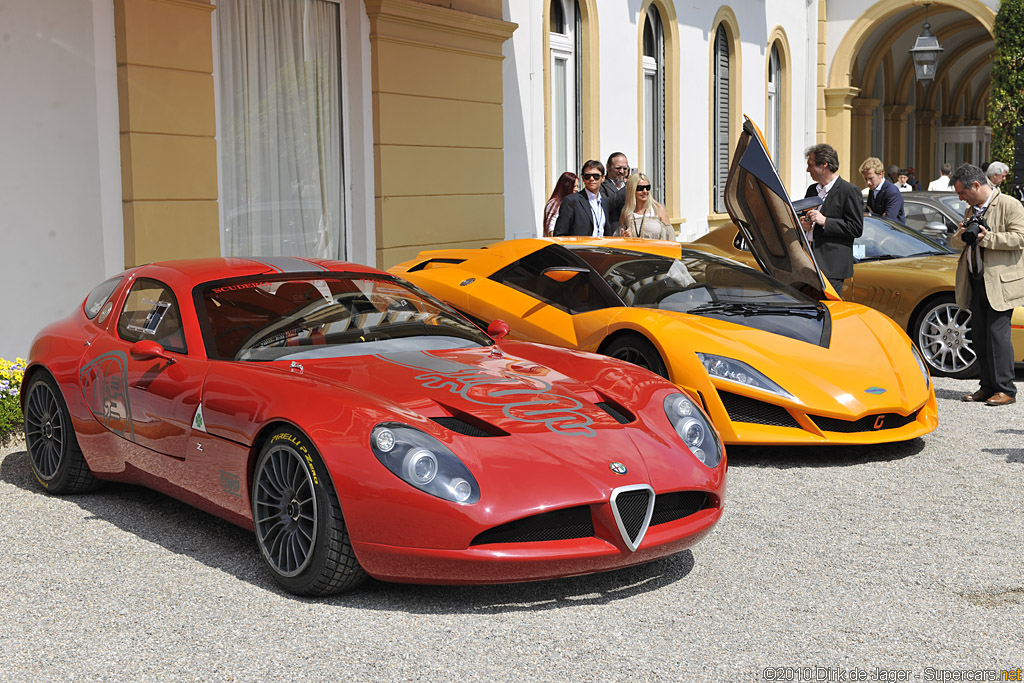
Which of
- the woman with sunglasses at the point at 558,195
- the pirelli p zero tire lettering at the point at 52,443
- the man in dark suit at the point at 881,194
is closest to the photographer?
the pirelli p zero tire lettering at the point at 52,443

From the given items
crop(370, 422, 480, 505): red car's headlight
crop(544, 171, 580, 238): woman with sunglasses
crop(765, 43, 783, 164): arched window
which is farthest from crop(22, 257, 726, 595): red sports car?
crop(765, 43, 783, 164): arched window

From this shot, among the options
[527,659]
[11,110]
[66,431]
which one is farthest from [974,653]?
[11,110]

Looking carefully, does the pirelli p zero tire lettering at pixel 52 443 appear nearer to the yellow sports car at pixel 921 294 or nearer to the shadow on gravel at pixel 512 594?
the shadow on gravel at pixel 512 594

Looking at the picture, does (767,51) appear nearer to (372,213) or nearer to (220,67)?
(372,213)

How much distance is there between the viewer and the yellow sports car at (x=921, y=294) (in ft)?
30.1

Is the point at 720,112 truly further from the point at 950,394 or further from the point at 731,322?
the point at 731,322

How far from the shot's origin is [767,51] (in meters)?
20.3

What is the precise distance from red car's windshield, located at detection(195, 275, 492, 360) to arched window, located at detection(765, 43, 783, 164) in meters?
16.7

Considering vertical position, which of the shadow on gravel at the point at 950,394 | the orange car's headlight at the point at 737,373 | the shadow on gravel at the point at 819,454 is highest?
the orange car's headlight at the point at 737,373

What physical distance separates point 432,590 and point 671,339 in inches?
101

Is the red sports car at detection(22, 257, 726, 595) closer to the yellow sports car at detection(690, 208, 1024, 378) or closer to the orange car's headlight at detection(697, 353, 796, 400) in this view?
the orange car's headlight at detection(697, 353, 796, 400)

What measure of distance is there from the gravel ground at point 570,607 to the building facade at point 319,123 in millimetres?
3225

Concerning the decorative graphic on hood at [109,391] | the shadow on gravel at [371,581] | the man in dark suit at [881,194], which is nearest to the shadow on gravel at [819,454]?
the shadow on gravel at [371,581]

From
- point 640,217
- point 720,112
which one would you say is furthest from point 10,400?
point 720,112
